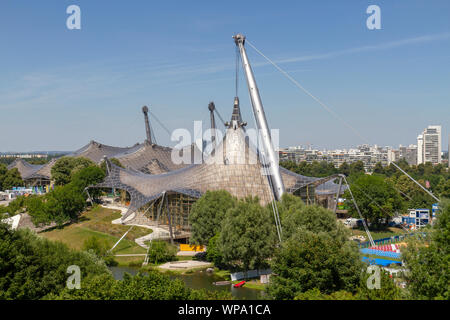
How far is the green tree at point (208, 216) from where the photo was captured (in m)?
37.7

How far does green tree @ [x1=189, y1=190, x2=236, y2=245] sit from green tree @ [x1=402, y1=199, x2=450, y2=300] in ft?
60.8

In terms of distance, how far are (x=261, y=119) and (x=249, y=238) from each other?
12.3m

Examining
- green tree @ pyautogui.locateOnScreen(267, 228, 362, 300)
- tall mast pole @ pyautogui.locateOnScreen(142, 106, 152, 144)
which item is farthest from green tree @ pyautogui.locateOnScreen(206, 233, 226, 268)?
tall mast pole @ pyautogui.locateOnScreen(142, 106, 152, 144)

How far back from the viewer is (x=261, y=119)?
40.0 meters

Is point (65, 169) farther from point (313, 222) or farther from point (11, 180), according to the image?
point (313, 222)

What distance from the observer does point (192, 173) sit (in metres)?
48.8

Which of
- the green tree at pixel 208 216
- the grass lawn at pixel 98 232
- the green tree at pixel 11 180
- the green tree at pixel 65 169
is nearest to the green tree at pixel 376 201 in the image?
the green tree at pixel 208 216

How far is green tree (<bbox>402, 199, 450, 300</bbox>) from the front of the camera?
1734 centimetres
